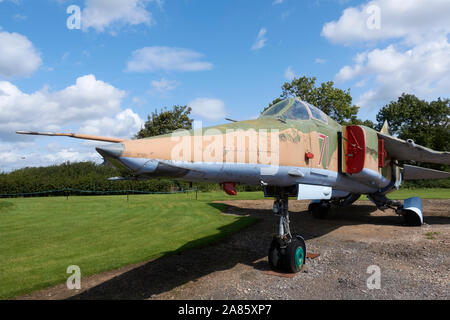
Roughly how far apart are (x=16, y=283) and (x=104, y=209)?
391 inches

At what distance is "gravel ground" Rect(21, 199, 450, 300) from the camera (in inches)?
195

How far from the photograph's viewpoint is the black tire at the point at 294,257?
574cm

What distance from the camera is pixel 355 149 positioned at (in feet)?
22.7

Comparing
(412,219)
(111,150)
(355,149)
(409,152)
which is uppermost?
(409,152)

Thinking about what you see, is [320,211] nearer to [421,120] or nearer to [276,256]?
[276,256]

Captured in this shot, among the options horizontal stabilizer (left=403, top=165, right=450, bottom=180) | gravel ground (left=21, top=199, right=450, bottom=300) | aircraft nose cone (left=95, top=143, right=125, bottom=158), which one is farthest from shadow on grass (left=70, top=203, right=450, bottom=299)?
aircraft nose cone (left=95, top=143, right=125, bottom=158)

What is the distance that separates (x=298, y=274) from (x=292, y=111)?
10.9 ft

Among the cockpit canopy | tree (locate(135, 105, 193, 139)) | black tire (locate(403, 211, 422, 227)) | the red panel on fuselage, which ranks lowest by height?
black tire (locate(403, 211, 422, 227))

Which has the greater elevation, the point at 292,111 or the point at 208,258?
the point at 292,111

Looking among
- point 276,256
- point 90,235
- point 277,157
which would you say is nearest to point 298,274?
point 276,256

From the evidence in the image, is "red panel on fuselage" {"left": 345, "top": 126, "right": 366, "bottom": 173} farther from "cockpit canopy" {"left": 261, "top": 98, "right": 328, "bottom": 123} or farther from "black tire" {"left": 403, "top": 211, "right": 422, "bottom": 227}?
"black tire" {"left": 403, "top": 211, "right": 422, "bottom": 227}

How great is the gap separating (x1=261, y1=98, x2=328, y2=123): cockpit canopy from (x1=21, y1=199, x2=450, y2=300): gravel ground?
3181mm

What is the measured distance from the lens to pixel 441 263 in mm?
6398
